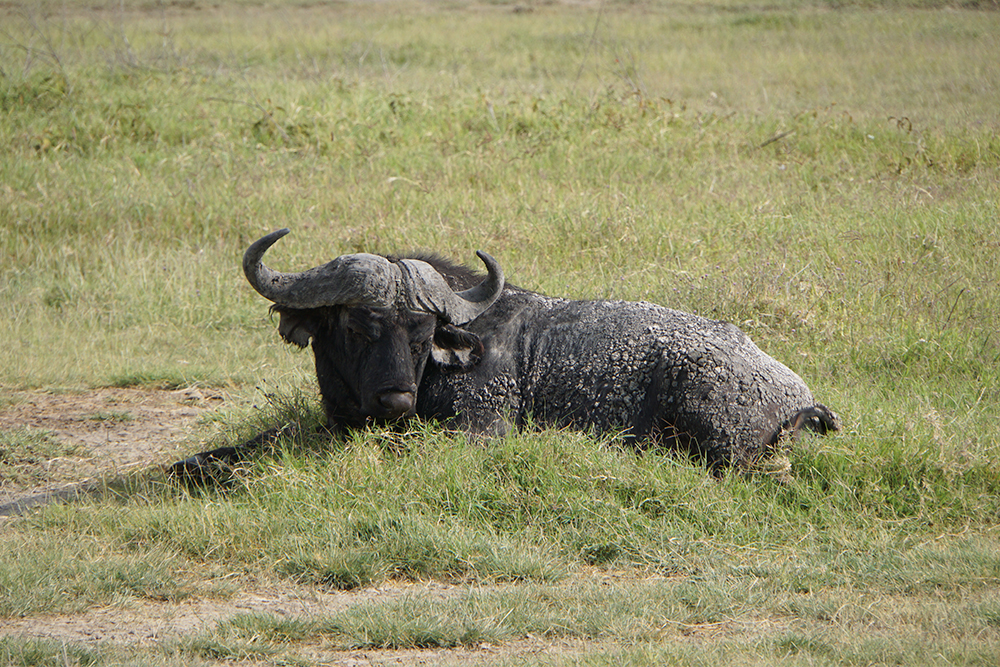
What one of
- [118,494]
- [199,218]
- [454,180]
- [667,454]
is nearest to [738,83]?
[454,180]

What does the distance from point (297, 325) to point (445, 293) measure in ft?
2.92

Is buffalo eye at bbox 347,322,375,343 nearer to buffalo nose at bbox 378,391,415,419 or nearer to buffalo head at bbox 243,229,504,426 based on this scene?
buffalo head at bbox 243,229,504,426

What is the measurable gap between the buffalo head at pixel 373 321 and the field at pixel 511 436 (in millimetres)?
281

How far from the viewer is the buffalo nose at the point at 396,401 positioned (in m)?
5.18

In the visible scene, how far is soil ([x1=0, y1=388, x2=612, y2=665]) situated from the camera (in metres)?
3.70

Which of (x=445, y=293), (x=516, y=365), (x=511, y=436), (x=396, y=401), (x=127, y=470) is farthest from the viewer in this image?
(x=127, y=470)

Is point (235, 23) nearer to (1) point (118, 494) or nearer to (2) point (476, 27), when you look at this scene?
(2) point (476, 27)

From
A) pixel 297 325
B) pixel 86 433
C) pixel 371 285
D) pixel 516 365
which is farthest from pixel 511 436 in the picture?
pixel 86 433

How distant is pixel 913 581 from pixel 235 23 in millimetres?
24822

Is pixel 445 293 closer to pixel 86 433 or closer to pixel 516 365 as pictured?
pixel 516 365

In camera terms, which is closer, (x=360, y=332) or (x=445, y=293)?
(x=360, y=332)

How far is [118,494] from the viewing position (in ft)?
17.5

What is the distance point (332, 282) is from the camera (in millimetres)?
5305

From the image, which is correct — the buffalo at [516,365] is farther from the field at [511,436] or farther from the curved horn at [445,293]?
the field at [511,436]
